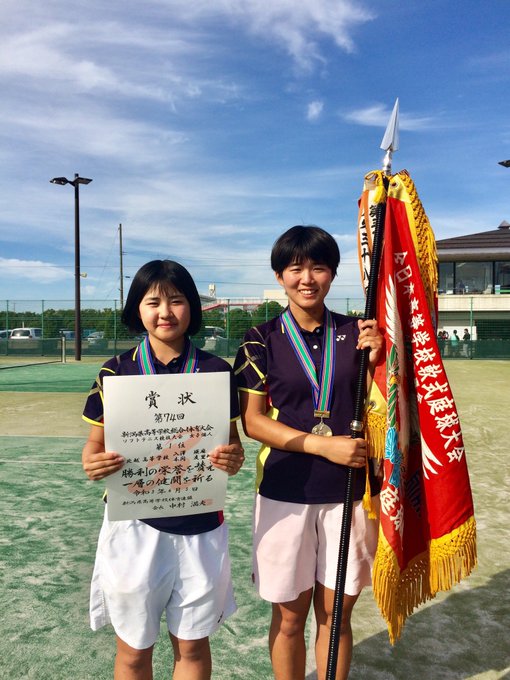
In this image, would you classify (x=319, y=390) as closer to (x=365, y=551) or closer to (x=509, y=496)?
(x=365, y=551)

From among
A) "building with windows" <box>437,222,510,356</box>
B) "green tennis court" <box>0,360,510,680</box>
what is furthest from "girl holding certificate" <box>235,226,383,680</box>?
"building with windows" <box>437,222,510,356</box>

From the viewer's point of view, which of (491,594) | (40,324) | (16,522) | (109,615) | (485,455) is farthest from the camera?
(40,324)

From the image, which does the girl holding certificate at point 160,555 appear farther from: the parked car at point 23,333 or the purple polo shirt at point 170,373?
the parked car at point 23,333

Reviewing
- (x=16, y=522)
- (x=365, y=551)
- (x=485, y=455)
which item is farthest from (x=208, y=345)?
(x=365, y=551)

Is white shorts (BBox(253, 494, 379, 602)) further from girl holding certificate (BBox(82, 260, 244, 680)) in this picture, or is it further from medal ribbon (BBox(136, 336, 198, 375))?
medal ribbon (BBox(136, 336, 198, 375))

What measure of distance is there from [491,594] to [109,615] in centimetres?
228

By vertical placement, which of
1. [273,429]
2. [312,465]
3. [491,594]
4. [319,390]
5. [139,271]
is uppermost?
[139,271]

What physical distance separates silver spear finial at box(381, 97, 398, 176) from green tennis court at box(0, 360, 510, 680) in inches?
85.7

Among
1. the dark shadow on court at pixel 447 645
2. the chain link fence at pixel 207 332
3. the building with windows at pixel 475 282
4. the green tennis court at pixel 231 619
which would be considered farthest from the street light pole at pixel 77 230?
the dark shadow on court at pixel 447 645

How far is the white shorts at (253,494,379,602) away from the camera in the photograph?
2148mm

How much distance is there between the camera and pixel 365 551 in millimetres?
2209

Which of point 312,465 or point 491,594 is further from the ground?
point 312,465

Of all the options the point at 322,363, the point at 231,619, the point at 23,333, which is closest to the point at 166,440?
the point at 322,363

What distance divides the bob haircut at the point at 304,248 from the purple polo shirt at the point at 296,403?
293 millimetres
